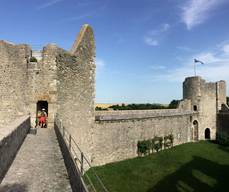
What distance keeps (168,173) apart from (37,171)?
13569 mm

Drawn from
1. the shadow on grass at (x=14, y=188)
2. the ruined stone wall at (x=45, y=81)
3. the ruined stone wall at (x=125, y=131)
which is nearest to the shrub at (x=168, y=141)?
the ruined stone wall at (x=125, y=131)

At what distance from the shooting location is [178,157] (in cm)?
2438

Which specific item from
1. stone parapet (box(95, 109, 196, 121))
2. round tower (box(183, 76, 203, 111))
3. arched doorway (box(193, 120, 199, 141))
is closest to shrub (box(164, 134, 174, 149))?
stone parapet (box(95, 109, 196, 121))

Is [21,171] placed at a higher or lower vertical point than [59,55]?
lower

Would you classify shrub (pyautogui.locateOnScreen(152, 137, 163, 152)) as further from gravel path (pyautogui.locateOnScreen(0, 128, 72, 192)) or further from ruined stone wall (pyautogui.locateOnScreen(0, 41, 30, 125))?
gravel path (pyautogui.locateOnScreen(0, 128, 72, 192))

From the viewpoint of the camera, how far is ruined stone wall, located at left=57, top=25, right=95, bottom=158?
14.6 meters

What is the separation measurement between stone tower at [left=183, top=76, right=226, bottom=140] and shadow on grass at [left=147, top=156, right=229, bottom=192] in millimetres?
15076

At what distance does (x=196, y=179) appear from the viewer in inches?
713

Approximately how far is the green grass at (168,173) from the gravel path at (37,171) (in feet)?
22.5

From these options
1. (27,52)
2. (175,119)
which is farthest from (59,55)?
(175,119)

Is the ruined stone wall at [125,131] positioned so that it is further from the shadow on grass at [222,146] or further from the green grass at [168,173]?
the shadow on grass at [222,146]

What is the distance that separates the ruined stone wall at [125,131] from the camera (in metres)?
19.2

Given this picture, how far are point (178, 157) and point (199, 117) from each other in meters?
14.1

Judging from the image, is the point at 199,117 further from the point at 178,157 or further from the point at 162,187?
the point at 162,187
